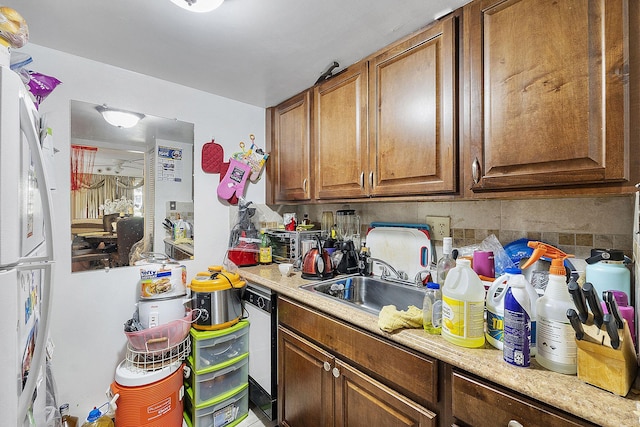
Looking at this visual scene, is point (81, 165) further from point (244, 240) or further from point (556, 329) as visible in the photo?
point (556, 329)

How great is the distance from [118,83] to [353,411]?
2207mm

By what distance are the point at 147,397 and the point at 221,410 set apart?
1.40 feet

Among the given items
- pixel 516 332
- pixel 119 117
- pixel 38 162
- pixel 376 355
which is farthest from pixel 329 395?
pixel 119 117

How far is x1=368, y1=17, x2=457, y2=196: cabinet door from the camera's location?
1.19m

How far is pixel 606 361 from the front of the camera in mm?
655

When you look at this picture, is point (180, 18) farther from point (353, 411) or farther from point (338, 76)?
point (353, 411)

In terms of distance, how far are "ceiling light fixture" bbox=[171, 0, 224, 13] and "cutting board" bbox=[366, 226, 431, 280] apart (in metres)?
1.41

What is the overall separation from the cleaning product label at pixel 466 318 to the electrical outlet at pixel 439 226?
0.69 m

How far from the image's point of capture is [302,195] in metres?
2.01

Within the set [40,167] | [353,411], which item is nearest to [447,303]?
[353,411]

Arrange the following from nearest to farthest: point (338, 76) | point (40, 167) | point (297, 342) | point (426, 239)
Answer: point (40, 167) < point (297, 342) < point (426, 239) < point (338, 76)

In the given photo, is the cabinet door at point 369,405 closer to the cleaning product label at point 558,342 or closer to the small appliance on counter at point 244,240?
the cleaning product label at point 558,342

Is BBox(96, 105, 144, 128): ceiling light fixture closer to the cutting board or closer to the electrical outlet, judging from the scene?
the cutting board

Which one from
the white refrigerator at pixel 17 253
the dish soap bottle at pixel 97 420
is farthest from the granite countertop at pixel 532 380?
the dish soap bottle at pixel 97 420
